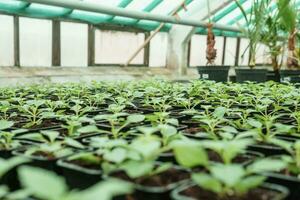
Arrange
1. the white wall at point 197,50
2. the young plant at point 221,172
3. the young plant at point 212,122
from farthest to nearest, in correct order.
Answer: the white wall at point 197,50 → the young plant at point 212,122 → the young plant at point 221,172

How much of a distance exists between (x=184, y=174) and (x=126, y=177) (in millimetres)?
124

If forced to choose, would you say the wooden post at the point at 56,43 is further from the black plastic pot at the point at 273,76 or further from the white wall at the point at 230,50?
the white wall at the point at 230,50

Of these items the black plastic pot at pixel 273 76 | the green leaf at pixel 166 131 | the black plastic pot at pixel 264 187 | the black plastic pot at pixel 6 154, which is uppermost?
the black plastic pot at pixel 273 76

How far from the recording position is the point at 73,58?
517cm

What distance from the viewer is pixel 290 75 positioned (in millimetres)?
4543

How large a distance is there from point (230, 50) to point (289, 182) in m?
7.26

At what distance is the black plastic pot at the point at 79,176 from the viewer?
2.47 feet

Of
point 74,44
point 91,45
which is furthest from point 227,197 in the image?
point 91,45

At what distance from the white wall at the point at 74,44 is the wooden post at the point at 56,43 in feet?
0.22

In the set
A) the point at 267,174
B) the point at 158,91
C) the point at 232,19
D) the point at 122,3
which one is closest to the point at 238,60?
the point at 232,19

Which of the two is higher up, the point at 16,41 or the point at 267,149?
the point at 16,41

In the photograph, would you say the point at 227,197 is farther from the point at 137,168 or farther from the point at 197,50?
the point at 197,50

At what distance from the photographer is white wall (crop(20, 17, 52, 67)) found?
4.63m

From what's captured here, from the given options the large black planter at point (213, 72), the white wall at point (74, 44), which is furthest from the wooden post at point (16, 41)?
the large black planter at point (213, 72)
